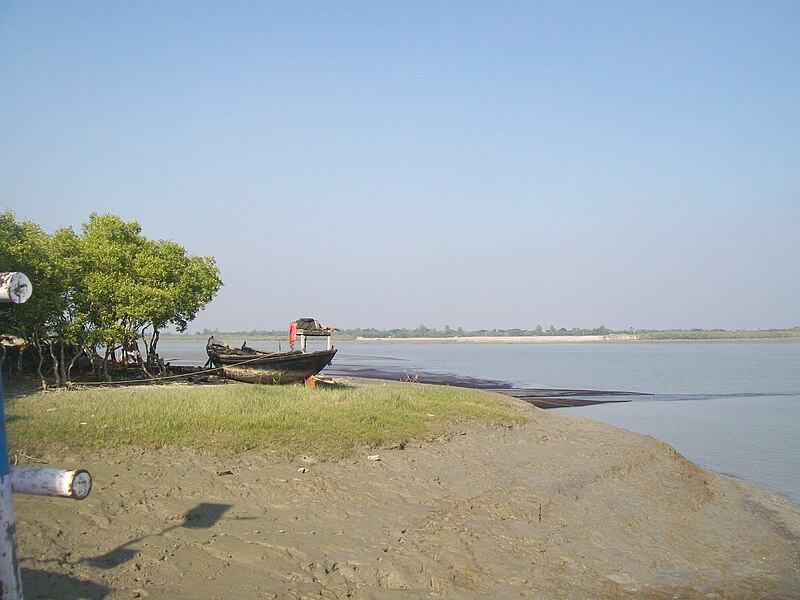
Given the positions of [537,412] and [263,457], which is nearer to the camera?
[263,457]

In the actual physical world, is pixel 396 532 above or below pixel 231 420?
below

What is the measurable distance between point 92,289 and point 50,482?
62.3ft

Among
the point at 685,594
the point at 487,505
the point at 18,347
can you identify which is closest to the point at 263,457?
the point at 487,505

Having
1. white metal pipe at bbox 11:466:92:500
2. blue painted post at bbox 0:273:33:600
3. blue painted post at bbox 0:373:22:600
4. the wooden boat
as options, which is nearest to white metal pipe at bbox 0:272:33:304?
blue painted post at bbox 0:273:33:600

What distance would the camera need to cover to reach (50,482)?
10.8ft

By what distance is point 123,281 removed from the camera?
69.3ft

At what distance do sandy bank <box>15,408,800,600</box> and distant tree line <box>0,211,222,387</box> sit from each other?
11.5 metres

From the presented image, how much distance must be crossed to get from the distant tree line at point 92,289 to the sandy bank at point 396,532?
11.5 meters

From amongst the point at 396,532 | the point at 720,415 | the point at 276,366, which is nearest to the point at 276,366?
the point at 276,366

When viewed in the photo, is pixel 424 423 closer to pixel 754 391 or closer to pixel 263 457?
pixel 263 457

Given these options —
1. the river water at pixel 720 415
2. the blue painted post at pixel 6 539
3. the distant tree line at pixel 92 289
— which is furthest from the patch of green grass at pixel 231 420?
the river water at pixel 720 415

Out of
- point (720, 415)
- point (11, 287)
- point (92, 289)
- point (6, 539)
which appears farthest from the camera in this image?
point (720, 415)

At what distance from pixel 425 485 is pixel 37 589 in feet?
20.4

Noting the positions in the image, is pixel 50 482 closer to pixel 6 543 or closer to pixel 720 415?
pixel 6 543
